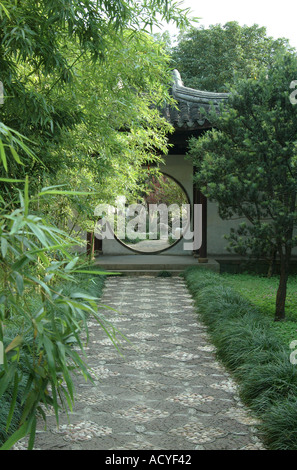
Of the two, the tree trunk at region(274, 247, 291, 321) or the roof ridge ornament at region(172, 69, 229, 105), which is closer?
the tree trunk at region(274, 247, 291, 321)

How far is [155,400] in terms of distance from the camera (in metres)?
3.16

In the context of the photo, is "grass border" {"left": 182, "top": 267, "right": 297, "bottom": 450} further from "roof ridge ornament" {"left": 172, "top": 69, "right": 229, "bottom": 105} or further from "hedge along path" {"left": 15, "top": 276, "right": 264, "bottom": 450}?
"roof ridge ornament" {"left": 172, "top": 69, "right": 229, "bottom": 105}

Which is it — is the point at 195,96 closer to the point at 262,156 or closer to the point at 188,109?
the point at 188,109

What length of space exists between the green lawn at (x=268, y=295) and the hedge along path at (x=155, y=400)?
783 mm

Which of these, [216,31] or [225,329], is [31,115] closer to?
[225,329]

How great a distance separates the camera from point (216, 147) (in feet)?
17.9

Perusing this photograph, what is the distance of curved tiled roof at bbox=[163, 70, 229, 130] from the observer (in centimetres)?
845

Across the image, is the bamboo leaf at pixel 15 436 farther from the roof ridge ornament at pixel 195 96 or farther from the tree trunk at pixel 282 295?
the roof ridge ornament at pixel 195 96

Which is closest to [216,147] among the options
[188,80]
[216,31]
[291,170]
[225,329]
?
[291,170]

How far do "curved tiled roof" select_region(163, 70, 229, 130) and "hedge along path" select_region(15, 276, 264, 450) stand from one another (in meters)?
4.21

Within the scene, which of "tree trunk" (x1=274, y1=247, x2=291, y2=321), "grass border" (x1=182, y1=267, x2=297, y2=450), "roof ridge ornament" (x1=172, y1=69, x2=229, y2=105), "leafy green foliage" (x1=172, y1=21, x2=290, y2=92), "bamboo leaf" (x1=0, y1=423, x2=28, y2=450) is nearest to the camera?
"bamboo leaf" (x1=0, y1=423, x2=28, y2=450)

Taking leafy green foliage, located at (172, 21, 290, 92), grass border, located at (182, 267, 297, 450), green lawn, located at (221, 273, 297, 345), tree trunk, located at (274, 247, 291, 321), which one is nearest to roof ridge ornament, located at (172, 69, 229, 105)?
green lawn, located at (221, 273, 297, 345)

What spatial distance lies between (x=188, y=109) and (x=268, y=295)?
379 centimetres
